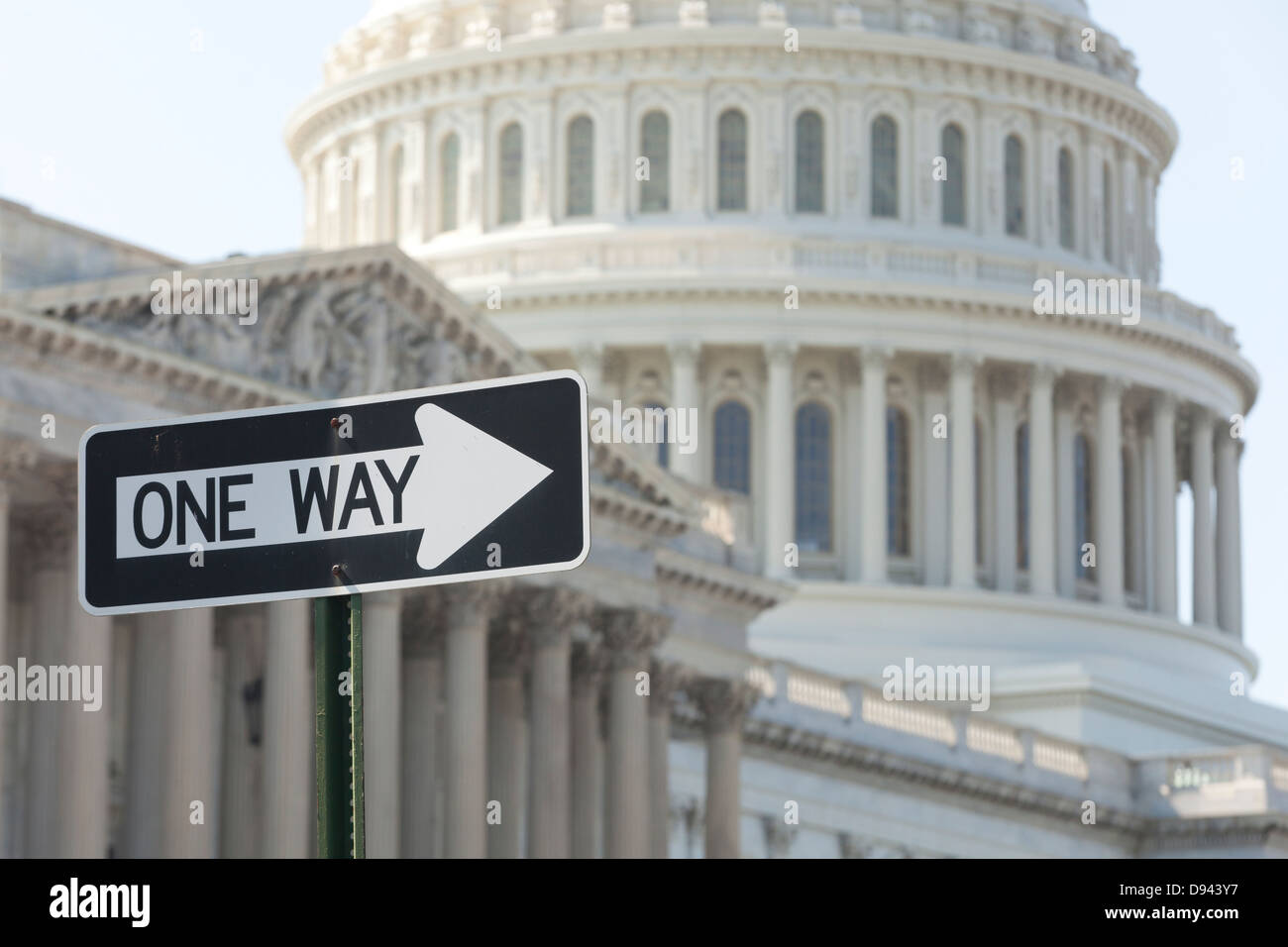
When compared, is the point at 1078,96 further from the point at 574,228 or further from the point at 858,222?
the point at 574,228

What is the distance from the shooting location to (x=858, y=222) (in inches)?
→ 4018

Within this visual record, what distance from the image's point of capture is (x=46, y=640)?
49.6m

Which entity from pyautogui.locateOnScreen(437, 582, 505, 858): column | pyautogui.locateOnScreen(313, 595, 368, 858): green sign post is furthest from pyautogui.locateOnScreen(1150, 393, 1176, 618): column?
pyautogui.locateOnScreen(313, 595, 368, 858): green sign post

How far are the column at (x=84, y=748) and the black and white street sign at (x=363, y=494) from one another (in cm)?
3825

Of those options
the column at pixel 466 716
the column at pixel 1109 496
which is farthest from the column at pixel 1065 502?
the column at pixel 466 716

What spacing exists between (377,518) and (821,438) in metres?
93.0

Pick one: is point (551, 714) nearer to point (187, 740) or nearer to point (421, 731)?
point (421, 731)

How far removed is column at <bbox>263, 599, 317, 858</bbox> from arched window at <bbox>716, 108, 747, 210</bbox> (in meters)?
51.3

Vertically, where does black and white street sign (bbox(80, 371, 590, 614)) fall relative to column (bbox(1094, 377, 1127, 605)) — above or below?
below

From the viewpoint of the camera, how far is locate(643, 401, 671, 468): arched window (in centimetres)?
9838

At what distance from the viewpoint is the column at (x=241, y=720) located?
54.5 metres

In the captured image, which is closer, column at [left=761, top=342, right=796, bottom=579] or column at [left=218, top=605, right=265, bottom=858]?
column at [left=218, top=605, right=265, bottom=858]

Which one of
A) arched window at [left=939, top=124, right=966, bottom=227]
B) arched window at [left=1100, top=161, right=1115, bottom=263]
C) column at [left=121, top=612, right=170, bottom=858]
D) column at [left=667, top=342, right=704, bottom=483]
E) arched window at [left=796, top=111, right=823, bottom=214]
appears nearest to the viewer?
column at [left=121, top=612, right=170, bottom=858]

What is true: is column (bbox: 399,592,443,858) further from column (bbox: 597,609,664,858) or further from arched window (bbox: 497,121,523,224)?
arched window (bbox: 497,121,523,224)
